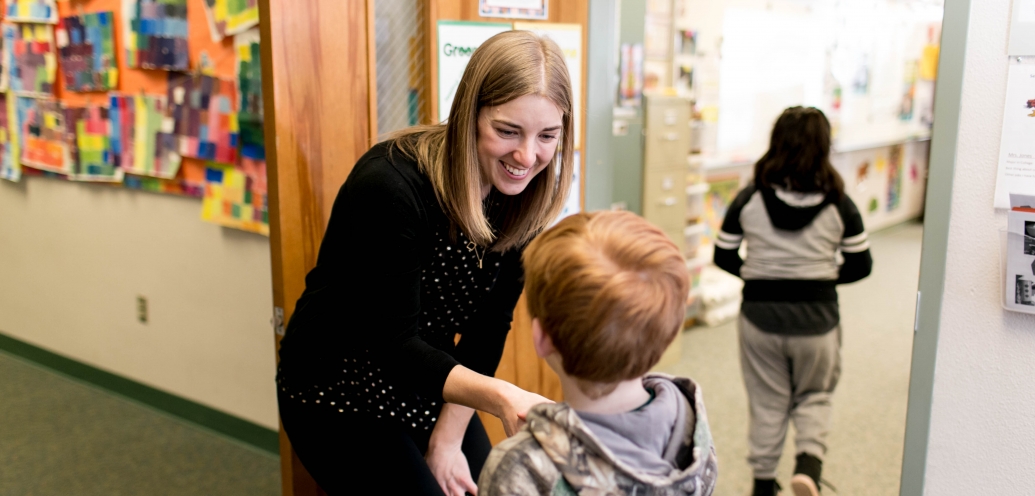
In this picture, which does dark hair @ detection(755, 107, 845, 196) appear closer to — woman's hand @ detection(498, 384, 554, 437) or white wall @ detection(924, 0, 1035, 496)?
white wall @ detection(924, 0, 1035, 496)

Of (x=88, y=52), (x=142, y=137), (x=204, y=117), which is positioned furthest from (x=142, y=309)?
(x=88, y=52)

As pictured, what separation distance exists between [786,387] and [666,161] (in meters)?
1.78

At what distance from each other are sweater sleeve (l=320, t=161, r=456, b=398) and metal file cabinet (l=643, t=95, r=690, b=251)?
9.26 feet

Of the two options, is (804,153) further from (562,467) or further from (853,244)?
(562,467)

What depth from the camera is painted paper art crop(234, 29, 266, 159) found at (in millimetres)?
2613

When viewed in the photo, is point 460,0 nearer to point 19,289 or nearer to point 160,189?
point 160,189

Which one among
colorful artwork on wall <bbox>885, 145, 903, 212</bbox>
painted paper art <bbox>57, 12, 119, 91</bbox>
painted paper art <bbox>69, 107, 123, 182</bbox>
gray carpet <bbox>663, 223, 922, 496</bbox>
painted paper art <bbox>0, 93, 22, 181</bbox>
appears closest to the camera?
gray carpet <bbox>663, 223, 922, 496</bbox>

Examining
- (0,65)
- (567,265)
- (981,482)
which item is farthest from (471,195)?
(0,65)

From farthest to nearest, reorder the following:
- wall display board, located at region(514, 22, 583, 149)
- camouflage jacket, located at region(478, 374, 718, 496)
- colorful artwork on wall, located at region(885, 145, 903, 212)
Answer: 1. colorful artwork on wall, located at region(885, 145, 903, 212)
2. wall display board, located at region(514, 22, 583, 149)
3. camouflage jacket, located at region(478, 374, 718, 496)

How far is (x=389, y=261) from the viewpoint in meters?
1.20

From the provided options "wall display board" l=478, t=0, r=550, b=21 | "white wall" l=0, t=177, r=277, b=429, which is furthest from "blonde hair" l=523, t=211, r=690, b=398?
"white wall" l=0, t=177, r=277, b=429

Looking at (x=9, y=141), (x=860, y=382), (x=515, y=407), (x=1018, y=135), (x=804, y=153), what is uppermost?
(x=1018, y=135)

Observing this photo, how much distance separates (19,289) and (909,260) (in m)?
5.09

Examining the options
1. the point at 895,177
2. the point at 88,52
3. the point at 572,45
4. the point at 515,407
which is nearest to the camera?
the point at 515,407
